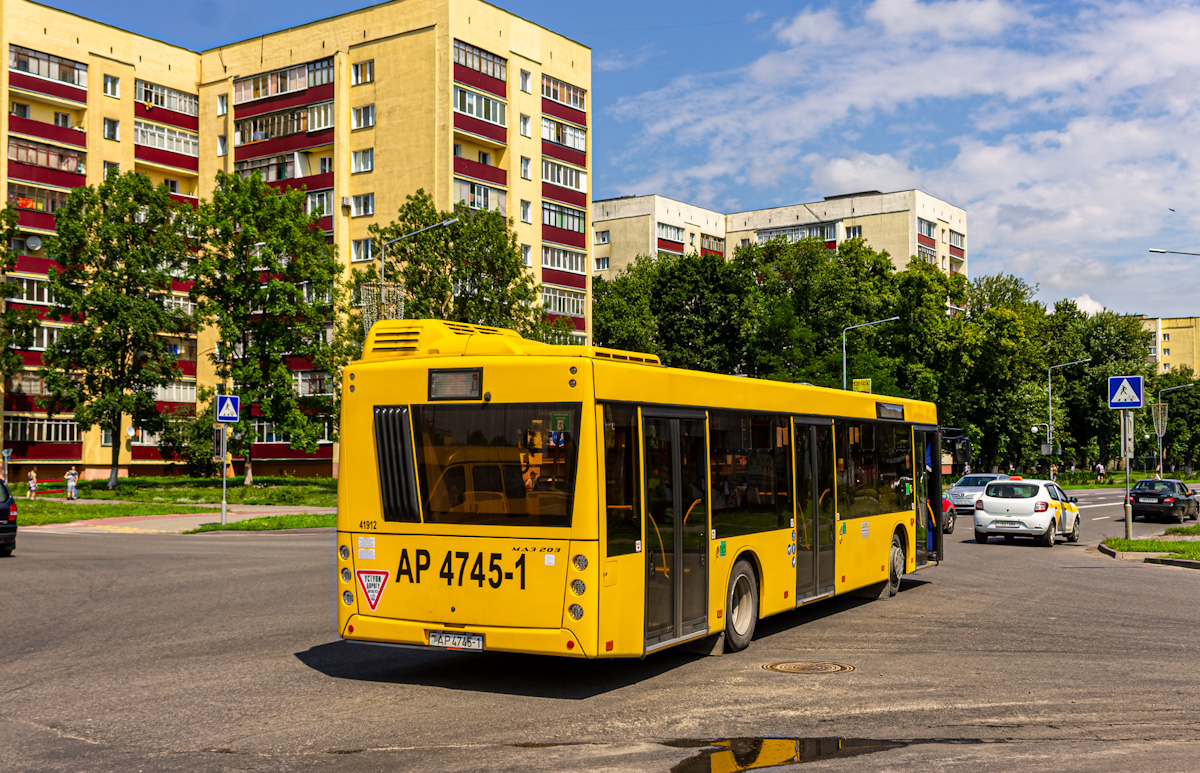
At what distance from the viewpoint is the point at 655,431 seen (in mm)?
9812

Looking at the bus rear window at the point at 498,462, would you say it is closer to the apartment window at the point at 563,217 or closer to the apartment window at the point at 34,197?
the apartment window at the point at 563,217

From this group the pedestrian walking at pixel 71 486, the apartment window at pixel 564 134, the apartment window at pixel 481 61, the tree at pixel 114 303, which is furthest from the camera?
the apartment window at pixel 564 134

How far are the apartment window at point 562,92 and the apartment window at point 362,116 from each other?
11.0 m

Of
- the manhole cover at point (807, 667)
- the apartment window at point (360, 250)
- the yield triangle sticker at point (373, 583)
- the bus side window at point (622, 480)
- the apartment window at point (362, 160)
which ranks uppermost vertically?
the apartment window at point (362, 160)

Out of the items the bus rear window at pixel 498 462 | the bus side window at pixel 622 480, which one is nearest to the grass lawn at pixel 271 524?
the bus rear window at pixel 498 462

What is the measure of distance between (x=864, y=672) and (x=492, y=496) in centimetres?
370

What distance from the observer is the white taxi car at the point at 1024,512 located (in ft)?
90.1

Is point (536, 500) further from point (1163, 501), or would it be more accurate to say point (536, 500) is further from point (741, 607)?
point (1163, 501)

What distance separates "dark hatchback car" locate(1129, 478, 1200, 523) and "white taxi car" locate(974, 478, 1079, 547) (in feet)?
46.1

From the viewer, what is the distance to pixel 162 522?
34.4 meters

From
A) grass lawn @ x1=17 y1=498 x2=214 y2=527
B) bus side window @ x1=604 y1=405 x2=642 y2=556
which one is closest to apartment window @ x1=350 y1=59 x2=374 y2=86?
grass lawn @ x1=17 y1=498 x2=214 y2=527

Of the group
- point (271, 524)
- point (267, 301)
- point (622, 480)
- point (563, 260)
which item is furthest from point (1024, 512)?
point (563, 260)

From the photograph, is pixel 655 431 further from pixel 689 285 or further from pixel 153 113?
pixel 153 113

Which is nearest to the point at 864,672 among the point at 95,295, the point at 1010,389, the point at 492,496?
the point at 492,496
